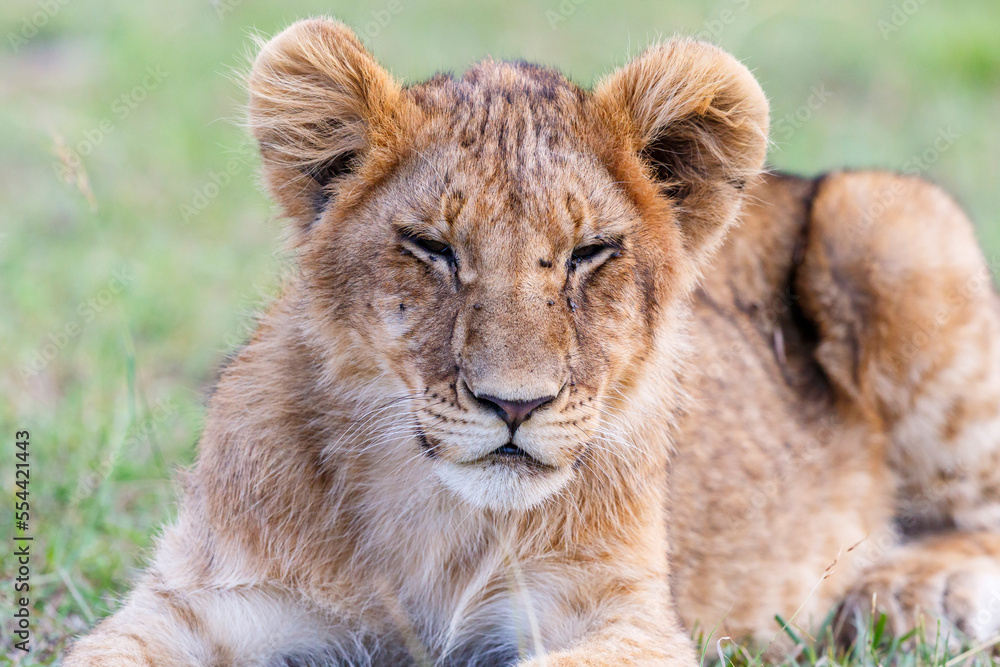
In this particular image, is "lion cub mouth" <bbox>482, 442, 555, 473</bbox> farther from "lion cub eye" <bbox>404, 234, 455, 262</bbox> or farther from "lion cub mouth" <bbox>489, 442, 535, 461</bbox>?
"lion cub eye" <bbox>404, 234, 455, 262</bbox>

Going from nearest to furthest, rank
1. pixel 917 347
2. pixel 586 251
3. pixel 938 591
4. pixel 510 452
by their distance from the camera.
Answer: pixel 510 452, pixel 586 251, pixel 938 591, pixel 917 347

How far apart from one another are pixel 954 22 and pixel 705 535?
1147 centimetres

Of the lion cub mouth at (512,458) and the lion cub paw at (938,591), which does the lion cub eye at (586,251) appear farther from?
the lion cub paw at (938,591)

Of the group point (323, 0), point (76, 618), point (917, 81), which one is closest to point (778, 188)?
point (76, 618)

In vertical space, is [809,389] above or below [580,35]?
below

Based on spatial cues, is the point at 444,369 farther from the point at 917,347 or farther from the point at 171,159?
the point at 171,159

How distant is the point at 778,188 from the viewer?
224 inches

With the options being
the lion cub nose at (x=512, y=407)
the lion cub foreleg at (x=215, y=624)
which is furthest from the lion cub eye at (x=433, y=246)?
the lion cub foreleg at (x=215, y=624)

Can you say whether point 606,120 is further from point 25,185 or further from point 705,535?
point 25,185

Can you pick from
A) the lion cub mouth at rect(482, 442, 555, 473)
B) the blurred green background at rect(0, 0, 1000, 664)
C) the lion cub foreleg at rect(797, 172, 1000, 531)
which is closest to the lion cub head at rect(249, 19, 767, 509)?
the lion cub mouth at rect(482, 442, 555, 473)

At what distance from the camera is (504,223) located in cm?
327

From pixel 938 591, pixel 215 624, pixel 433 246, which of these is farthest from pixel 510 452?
pixel 938 591

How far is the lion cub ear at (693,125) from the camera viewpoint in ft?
12.0

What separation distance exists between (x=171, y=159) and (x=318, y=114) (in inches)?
278
